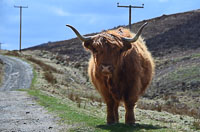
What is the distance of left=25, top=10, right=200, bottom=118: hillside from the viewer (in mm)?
20109

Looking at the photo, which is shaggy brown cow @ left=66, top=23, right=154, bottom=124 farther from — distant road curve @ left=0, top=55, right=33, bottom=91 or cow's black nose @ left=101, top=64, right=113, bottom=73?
distant road curve @ left=0, top=55, right=33, bottom=91

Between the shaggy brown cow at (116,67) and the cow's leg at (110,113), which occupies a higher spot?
the shaggy brown cow at (116,67)

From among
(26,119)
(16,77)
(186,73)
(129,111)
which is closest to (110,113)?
(129,111)

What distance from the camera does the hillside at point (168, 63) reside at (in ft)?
66.0

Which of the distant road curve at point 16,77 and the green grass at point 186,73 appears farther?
the green grass at point 186,73

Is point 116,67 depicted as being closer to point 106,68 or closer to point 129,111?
point 106,68

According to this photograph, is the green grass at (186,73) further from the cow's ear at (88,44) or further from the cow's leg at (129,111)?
the cow's ear at (88,44)

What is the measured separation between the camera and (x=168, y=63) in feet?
113

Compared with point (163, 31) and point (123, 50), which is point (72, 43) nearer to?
point (163, 31)

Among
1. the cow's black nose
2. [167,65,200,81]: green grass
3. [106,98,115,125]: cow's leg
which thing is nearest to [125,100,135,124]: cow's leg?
[106,98,115,125]: cow's leg

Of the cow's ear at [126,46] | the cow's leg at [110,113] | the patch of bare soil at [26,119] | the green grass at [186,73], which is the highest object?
the cow's ear at [126,46]

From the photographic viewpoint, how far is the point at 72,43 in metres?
65.1

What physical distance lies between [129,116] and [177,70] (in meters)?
21.1

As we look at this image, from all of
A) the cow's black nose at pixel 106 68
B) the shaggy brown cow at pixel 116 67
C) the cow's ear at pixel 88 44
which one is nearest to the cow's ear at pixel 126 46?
the shaggy brown cow at pixel 116 67
